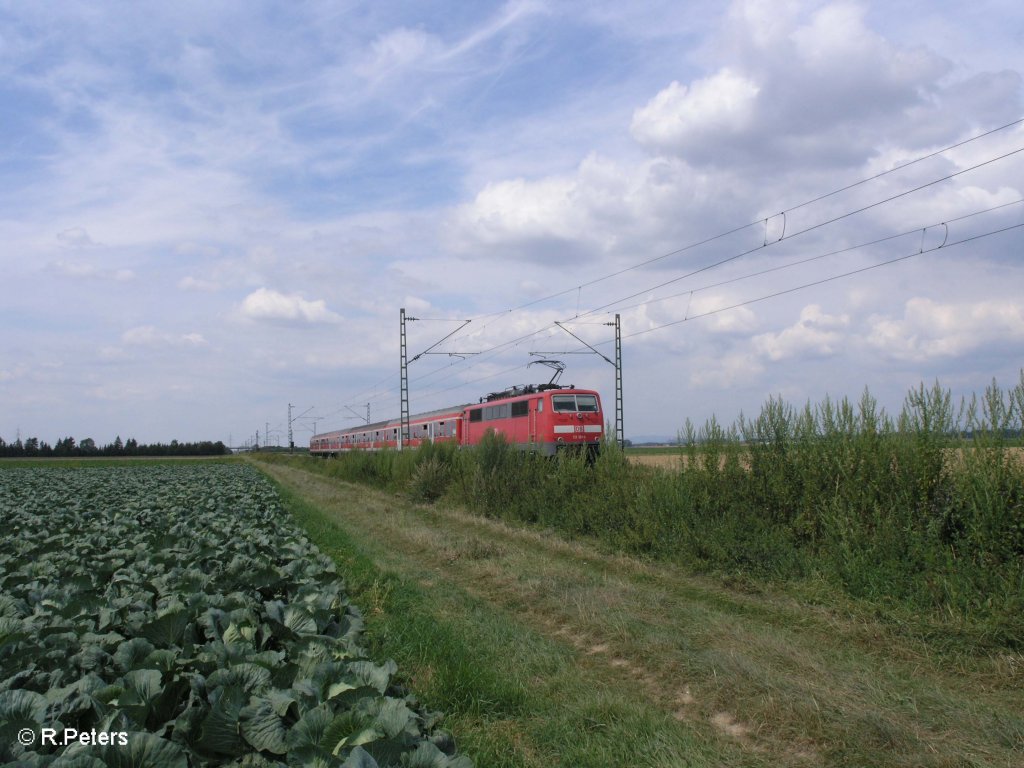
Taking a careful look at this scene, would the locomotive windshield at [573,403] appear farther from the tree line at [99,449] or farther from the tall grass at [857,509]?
the tree line at [99,449]

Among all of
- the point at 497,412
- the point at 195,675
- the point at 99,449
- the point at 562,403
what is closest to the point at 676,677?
the point at 195,675

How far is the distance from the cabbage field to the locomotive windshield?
60.2ft

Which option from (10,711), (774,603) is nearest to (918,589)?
(774,603)

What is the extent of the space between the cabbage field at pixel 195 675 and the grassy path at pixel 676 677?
1.26 meters

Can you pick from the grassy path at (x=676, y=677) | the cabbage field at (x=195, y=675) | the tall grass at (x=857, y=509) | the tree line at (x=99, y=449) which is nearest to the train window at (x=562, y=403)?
the tall grass at (x=857, y=509)

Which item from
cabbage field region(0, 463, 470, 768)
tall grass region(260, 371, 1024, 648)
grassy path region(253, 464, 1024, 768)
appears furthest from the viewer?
tall grass region(260, 371, 1024, 648)

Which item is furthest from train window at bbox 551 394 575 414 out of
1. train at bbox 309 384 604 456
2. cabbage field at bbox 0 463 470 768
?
cabbage field at bbox 0 463 470 768

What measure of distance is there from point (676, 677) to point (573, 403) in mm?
19399

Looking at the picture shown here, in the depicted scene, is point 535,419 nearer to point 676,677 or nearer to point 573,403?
point 573,403

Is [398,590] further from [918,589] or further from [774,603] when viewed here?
[918,589]

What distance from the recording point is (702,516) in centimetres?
1132

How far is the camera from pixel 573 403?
2538cm

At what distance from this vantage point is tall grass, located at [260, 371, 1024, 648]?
708 cm

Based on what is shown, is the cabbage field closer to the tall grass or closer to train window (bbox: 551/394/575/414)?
the tall grass
